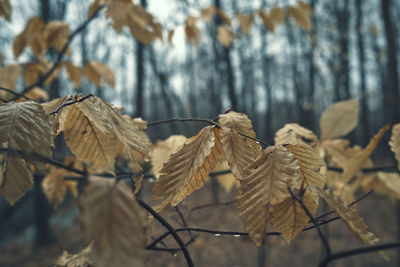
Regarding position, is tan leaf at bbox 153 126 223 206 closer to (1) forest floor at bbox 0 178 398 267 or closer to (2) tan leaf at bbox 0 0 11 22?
(2) tan leaf at bbox 0 0 11 22

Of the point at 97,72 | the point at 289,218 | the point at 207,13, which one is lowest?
the point at 289,218

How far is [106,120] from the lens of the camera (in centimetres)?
52

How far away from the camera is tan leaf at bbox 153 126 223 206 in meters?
0.48

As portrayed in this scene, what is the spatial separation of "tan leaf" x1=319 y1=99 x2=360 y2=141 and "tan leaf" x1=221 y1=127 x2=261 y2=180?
28.3 inches

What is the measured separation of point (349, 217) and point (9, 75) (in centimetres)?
163

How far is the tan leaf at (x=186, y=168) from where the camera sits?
0.48 metres

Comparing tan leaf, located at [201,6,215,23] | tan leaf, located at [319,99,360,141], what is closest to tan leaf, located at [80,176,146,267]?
tan leaf, located at [319,99,360,141]

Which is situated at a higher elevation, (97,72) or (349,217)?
(97,72)

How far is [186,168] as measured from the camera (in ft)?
1.61

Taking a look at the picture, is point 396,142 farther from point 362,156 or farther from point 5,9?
point 5,9

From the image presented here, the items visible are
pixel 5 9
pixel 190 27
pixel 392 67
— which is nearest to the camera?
pixel 5 9

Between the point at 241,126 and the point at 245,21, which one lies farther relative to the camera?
the point at 245,21

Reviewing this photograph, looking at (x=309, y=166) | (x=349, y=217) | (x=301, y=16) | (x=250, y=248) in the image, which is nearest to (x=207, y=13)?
(x=301, y=16)

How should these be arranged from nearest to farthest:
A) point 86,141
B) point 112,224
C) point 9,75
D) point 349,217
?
point 112,224, point 349,217, point 86,141, point 9,75
